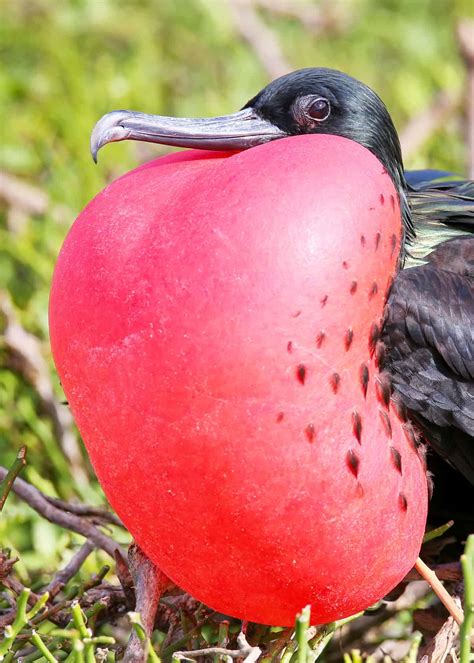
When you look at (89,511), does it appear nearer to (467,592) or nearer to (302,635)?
(302,635)

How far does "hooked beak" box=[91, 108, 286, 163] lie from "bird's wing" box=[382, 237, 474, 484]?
273 mm

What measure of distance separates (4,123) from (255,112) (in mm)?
1515

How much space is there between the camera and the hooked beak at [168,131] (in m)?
1.41

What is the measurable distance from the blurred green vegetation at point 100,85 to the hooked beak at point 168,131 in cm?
72

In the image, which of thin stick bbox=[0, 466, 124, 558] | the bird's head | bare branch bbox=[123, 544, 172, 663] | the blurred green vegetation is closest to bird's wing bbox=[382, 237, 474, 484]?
the bird's head

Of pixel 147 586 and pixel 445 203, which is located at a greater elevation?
pixel 445 203

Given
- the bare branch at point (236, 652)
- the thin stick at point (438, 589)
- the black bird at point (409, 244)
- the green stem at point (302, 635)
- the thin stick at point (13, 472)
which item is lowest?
the thin stick at point (438, 589)

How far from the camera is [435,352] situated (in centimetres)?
139

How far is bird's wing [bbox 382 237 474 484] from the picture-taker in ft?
4.45

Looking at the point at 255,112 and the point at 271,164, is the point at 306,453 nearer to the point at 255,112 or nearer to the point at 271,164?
the point at 271,164

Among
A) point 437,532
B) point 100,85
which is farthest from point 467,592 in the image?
point 100,85

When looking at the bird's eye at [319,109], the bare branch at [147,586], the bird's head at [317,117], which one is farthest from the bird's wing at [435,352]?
the bare branch at [147,586]

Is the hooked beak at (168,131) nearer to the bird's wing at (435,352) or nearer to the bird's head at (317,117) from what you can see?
the bird's head at (317,117)

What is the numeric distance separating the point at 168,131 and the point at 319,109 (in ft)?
0.68
